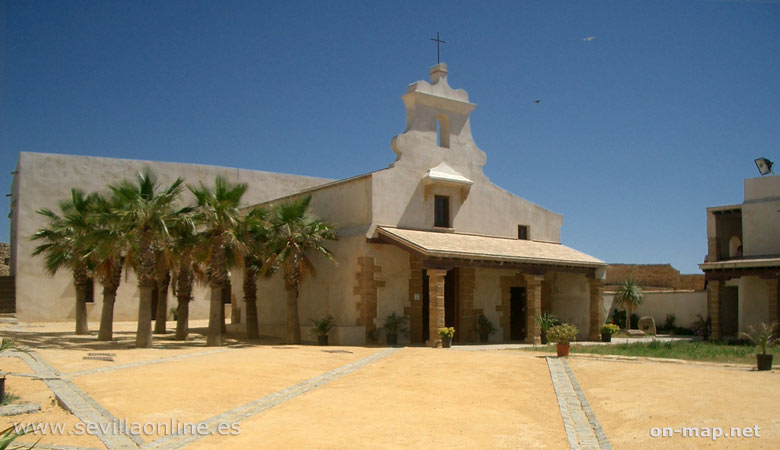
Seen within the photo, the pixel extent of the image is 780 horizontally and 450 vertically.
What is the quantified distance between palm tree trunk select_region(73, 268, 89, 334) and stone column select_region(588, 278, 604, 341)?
1951 cm

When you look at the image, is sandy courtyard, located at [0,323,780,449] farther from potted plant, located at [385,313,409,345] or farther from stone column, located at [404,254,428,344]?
stone column, located at [404,254,428,344]

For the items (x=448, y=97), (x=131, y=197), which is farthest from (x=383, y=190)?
(x=131, y=197)

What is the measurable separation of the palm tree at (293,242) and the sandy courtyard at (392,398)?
4.74 m

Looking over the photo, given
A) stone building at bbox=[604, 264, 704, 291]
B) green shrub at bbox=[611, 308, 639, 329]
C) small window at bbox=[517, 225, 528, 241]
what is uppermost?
small window at bbox=[517, 225, 528, 241]

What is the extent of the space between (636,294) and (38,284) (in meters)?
29.8

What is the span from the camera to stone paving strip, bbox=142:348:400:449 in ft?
28.3

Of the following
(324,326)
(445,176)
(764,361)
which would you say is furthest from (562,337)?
(445,176)

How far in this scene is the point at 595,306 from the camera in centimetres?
2648

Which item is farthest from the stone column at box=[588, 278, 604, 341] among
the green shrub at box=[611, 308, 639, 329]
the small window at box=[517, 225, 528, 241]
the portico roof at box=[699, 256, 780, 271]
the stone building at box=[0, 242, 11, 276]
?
the stone building at box=[0, 242, 11, 276]

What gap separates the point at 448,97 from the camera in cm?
2555

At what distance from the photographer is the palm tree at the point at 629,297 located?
109 ft

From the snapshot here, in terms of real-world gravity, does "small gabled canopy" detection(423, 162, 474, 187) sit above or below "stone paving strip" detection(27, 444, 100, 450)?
above

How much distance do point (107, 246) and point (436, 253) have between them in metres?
9.84

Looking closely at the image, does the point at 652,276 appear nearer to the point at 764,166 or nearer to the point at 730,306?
the point at 730,306
